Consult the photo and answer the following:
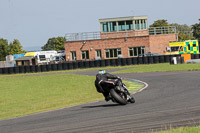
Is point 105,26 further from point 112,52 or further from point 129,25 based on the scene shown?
point 112,52

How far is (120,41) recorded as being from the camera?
54.3 m

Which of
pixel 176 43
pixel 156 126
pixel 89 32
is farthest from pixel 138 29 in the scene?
pixel 156 126

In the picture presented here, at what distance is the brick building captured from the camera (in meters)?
53.2

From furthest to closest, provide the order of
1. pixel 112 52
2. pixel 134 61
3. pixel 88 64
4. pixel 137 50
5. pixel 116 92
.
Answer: pixel 112 52 < pixel 137 50 < pixel 88 64 < pixel 134 61 < pixel 116 92

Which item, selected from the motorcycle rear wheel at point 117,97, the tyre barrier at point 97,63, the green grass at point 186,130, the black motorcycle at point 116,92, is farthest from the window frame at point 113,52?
the green grass at point 186,130

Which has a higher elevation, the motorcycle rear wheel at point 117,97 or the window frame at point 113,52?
the window frame at point 113,52

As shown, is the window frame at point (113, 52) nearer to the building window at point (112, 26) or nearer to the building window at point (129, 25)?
the building window at point (112, 26)

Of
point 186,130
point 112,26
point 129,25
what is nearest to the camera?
point 186,130

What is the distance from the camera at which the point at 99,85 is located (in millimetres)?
11867

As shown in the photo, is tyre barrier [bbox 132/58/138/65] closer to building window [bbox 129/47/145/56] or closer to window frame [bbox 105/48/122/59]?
building window [bbox 129/47/145/56]

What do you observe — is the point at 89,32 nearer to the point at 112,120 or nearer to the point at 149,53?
the point at 149,53

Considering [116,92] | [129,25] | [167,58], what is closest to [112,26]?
[129,25]

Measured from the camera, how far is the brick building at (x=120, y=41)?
53250mm

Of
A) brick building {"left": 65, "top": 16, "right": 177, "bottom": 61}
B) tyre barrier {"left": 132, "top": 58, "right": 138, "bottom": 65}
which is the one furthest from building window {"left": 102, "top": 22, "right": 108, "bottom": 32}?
tyre barrier {"left": 132, "top": 58, "right": 138, "bottom": 65}
